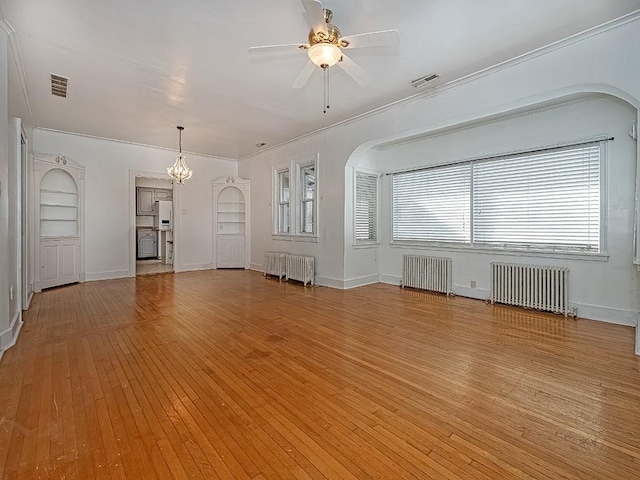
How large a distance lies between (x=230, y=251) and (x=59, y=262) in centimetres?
387

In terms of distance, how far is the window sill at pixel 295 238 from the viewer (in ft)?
22.7

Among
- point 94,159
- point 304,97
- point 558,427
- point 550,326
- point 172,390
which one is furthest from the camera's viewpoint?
point 94,159

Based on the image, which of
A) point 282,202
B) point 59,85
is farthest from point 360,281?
point 59,85

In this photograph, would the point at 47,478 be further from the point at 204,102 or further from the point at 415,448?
the point at 204,102

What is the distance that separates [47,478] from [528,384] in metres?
3.15

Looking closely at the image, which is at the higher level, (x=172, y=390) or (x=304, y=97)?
(x=304, y=97)

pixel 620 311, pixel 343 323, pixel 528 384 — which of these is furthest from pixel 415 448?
pixel 620 311

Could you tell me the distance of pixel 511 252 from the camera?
497 centimetres

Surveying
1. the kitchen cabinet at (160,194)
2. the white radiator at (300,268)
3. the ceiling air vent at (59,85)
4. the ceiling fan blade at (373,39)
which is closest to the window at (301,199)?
the white radiator at (300,268)

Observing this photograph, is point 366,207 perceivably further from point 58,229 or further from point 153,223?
point 153,223

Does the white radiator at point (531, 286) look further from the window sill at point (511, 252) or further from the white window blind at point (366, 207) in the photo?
the white window blind at point (366, 207)

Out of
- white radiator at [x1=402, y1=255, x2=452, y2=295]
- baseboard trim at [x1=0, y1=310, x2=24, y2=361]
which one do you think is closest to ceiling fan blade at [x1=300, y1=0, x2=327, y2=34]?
baseboard trim at [x1=0, y1=310, x2=24, y2=361]

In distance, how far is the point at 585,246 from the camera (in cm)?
428

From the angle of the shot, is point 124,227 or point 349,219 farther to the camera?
point 124,227
